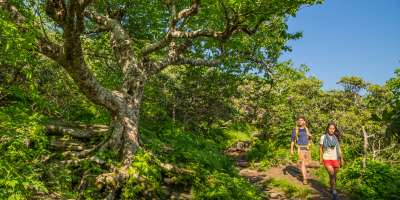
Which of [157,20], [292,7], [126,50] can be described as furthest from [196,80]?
[292,7]

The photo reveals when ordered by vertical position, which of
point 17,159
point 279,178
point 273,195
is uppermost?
point 17,159

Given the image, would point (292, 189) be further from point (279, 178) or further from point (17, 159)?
point (17, 159)

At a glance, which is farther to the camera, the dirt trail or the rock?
the dirt trail

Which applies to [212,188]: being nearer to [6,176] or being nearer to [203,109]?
[6,176]

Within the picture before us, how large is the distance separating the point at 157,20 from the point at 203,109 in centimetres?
1230

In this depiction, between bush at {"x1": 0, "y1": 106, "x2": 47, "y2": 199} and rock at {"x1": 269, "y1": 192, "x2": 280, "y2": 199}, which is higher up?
bush at {"x1": 0, "y1": 106, "x2": 47, "y2": 199}

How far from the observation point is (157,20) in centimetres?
1531

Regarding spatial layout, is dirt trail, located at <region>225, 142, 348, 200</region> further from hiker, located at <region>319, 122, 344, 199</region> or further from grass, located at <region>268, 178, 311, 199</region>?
hiker, located at <region>319, 122, 344, 199</region>

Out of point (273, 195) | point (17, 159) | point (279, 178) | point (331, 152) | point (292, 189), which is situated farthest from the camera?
point (279, 178)

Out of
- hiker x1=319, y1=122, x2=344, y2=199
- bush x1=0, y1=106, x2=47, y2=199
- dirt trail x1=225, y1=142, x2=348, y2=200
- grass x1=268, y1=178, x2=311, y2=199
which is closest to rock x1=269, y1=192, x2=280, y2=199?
dirt trail x1=225, y1=142, x2=348, y2=200

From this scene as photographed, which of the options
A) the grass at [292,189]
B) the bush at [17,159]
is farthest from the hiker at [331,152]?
the bush at [17,159]

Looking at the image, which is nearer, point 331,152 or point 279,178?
point 331,152

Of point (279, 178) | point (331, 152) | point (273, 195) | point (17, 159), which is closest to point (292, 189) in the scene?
point (273, 195)

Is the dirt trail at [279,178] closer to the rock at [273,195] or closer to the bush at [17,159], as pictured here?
the rock at [273,195]
